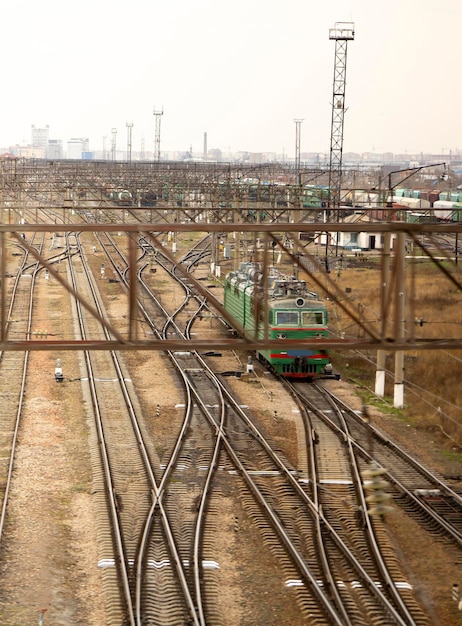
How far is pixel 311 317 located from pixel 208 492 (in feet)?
28.7

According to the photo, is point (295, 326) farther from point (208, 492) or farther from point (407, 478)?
point (208, 492)

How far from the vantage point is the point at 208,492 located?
13352mm

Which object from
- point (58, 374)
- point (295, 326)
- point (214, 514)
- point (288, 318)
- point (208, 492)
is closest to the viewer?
point (214, 514)

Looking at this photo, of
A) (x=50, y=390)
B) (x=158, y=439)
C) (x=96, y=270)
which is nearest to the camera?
(x=158, y=439)

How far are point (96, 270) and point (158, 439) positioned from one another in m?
27.6

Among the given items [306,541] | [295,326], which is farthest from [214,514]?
[295,326]

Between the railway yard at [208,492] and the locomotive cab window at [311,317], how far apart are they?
27 centimetres

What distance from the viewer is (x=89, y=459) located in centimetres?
1509

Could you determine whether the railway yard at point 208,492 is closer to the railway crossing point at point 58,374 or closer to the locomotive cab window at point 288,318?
the railway crossing point at point 58,374

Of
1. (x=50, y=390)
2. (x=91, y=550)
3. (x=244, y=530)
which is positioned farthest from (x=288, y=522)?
(x=50, y=390)

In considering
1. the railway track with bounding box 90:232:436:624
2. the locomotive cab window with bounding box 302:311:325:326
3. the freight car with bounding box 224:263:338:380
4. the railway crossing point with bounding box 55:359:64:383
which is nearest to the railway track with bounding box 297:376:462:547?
the railway track with bounding box 90:232:436:624

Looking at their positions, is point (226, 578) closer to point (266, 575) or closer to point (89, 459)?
point (266, 575)

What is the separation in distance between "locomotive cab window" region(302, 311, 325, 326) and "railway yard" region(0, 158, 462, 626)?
0.90 ft

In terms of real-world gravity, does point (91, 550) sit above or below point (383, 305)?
below
